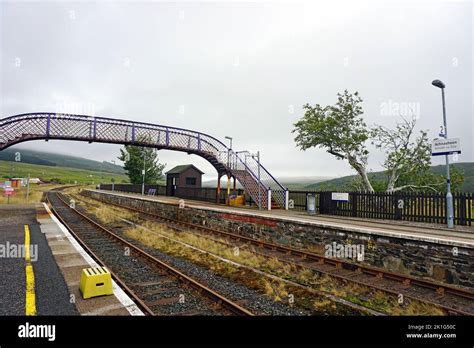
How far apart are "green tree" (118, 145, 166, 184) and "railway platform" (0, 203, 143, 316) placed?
36.0 meters

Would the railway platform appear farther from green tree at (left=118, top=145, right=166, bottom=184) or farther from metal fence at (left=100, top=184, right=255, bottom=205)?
green tree at (left=118, top=145, right=166, bottom=184)

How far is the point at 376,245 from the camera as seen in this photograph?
8.81 m

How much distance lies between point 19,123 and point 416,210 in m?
22.9

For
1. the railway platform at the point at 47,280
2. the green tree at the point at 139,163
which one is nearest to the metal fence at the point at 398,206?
the railway platform at the point at 47,280

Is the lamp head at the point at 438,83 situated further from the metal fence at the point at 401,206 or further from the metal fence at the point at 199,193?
the metal fence at the point at 199,193

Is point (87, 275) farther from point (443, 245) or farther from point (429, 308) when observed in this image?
point (443, 245)

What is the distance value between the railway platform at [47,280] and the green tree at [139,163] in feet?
118

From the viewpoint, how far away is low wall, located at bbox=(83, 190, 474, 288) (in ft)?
23.6

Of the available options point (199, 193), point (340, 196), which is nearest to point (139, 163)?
point (199, 193)

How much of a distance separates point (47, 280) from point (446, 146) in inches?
602

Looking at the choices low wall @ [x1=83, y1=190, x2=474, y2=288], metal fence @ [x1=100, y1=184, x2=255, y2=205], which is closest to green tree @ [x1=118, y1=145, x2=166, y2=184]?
metal fence @ [x1=100, y1=184, x2=255, y2=205]

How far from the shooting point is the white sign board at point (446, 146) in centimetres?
1158
